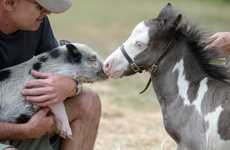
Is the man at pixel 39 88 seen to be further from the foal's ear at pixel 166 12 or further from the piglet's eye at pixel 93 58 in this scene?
the foal's ear at pixel 166 12

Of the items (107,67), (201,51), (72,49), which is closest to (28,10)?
(72,49)

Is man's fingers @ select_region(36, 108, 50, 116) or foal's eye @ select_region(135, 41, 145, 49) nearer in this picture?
foal's eye @ select_region(135, 41, 145, 49)

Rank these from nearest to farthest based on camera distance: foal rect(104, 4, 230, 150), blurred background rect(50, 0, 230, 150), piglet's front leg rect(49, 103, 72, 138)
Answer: foal rect(104, 4, 230, 150) → piglet's front leg rect(49, 103, 72, 138) → blurred background rect(50, 0, 230, 150)

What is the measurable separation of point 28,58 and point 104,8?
61.7 feet

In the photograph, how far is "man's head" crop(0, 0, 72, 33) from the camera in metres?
5.52

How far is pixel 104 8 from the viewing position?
24734 millimetres

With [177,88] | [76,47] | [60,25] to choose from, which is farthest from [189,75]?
[60,25]

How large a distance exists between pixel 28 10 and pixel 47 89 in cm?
58

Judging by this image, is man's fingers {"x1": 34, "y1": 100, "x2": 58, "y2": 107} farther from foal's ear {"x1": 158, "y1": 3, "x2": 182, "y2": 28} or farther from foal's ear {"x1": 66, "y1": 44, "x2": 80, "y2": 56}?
foal's ear {"x1": 158, "y1": 3, "x2": 182, "y2": 28}

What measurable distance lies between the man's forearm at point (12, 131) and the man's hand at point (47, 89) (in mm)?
211

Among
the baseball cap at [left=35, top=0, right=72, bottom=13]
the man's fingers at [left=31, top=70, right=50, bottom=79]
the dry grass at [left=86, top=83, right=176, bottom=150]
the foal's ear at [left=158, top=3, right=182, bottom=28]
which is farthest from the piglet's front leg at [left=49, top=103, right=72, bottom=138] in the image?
the dry grass at [left=86, top=83, right=176, bottom=150]

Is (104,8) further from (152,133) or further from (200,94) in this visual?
(200,94)

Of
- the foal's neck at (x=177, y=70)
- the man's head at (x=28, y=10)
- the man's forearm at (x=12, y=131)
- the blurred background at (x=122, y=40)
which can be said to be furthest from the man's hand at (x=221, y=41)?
the man's forearm at (x=12, y=131)

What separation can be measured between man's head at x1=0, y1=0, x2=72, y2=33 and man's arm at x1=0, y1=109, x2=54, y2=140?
0.63 metres
